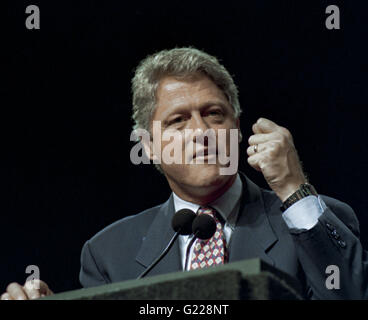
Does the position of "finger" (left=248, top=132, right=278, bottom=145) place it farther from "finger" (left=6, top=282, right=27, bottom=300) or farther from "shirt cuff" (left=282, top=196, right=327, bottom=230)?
"finger" (left=6, top=282, right=27, bottom=300)

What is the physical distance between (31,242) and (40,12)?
1.05 metres

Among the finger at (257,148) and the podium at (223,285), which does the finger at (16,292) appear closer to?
the podium at (223,285)

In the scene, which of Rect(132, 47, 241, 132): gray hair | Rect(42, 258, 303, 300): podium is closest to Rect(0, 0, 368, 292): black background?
Rect(132, 47, 241, 132): gray hair

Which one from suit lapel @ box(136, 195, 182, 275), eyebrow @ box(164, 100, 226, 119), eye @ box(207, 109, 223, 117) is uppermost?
eyebrow @ box(164, 100, 226, 119)

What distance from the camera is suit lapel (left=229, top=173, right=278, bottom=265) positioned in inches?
73.4

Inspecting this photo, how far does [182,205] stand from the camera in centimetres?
216

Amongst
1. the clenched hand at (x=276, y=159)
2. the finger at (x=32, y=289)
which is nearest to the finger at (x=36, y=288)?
the finger at (x=32, y=289)

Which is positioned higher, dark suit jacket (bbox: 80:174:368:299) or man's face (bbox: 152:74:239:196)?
man's face (bbox: 152:74:239:196)

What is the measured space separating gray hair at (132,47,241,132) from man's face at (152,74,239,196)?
3cm

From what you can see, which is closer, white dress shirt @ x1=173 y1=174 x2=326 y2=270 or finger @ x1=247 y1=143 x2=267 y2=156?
white dress shirt @ x1=173 y1=174 x2=326 y2=270

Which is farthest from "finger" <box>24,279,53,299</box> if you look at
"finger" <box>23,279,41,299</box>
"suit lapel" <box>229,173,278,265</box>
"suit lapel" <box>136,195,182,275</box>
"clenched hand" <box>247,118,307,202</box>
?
"clenched hand" <box>247,118,307,202</box>

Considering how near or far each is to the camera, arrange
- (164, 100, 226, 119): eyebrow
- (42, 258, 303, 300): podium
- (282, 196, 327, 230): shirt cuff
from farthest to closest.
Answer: (164, 100, 226, 119): eyebrow
(282, 196, 327, 230): shirt cuff
(42, 258, 303, 300): podium

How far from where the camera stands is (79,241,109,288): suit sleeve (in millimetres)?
2096

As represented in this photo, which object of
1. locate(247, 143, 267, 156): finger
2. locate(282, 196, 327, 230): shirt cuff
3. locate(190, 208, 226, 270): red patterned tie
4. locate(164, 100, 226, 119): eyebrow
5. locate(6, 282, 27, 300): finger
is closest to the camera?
locate(6, 282, 27, 300): finger
